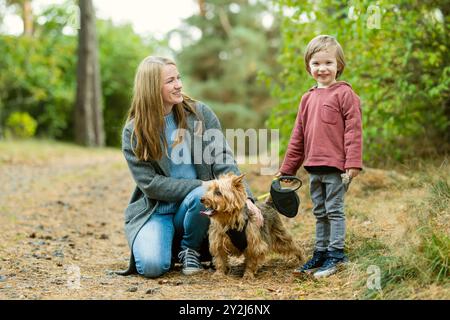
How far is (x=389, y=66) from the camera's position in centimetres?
734

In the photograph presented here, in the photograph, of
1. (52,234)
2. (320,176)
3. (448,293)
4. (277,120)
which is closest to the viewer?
(448,293)

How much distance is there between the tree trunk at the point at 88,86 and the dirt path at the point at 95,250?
22.6 feet

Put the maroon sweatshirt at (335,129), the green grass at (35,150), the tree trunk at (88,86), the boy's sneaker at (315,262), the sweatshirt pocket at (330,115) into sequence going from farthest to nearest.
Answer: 1. the tree trunk at (88,86)
2. the green grass at (35,150)
3. the boy's sneaker at (315,262)
4. the sweatshirt pocket at (330,115)
5. the maroon sweatshirt at (335,129)

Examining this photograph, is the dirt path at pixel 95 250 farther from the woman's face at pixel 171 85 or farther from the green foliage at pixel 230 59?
the green foliage at pixel 230 59

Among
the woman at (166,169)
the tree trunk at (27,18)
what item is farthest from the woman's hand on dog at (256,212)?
the tree trunk at (27,18)

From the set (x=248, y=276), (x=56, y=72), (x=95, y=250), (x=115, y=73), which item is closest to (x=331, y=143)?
(x=248, y=276)

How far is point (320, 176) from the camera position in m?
4.16

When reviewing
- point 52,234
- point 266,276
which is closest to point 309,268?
point 266,276

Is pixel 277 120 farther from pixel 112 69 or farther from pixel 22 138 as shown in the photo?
pixel 112 69

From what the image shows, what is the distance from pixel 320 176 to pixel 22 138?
14.8m

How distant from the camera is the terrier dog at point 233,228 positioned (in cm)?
404

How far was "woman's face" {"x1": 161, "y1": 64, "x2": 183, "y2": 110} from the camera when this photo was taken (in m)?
4.52

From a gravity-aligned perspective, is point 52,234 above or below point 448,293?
below
